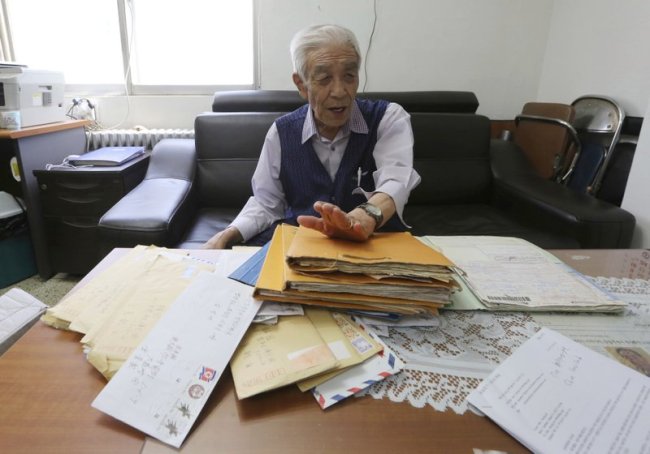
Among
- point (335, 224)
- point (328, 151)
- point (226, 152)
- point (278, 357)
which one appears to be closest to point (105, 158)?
point (226, 152)

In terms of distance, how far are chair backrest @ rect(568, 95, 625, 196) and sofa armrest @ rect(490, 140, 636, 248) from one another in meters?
0.24

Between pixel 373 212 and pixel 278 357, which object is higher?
pixel 373 212

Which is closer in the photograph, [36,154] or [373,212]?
[373,212]

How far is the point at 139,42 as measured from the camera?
8.55 feet

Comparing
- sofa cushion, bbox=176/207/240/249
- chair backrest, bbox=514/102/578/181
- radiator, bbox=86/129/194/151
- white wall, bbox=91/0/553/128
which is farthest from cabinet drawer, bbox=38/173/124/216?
chair backrest, bbox=514/102/578/181

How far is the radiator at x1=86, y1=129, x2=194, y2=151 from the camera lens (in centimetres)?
246

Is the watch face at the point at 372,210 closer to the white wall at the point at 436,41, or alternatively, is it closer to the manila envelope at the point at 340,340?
the manila envelope at the point at 340,340

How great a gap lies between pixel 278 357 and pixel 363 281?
0.57 feet

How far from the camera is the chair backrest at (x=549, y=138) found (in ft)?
6.83

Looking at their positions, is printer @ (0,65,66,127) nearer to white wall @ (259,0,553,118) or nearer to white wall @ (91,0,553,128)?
white wall @ (91,0,553,128)

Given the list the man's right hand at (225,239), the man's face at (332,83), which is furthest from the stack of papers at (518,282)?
the man's right hand at (225,239)

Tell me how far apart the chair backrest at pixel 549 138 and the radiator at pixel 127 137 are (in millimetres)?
2126

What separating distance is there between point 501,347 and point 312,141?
0.85 meters

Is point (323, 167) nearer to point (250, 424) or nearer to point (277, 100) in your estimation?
point (250, 424)
